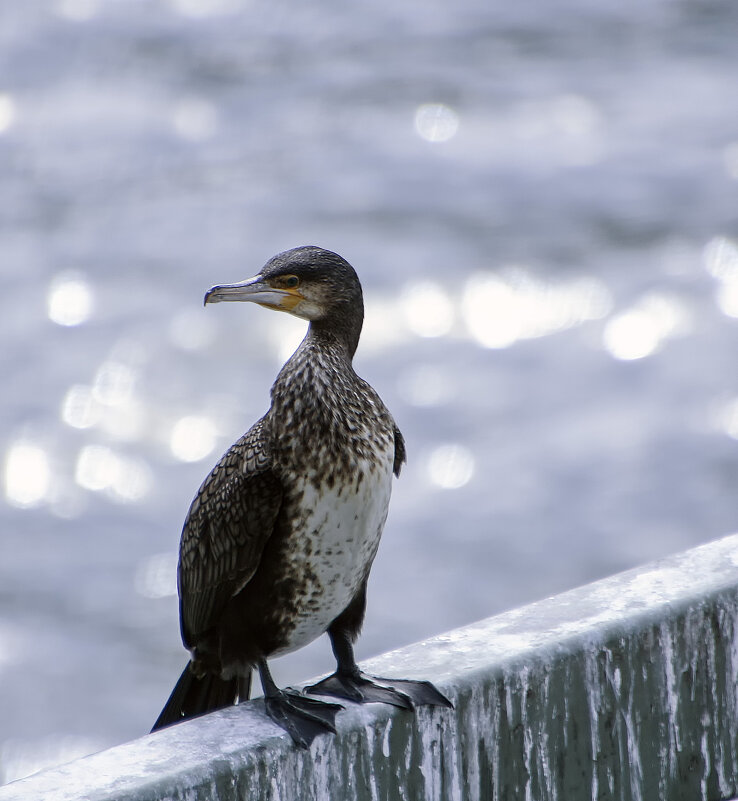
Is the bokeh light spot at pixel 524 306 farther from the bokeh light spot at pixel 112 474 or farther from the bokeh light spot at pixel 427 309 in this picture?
the bokeh light spot at pixel 112 474

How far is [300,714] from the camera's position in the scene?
261cm

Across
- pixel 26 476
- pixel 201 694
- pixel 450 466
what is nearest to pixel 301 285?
pixel 201 694

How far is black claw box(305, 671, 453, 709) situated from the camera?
8.67 feet

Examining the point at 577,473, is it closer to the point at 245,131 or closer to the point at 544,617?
the point at 245,131

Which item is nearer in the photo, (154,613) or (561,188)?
(154,613)

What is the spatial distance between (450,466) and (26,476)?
336 centimetres

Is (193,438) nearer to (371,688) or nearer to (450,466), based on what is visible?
(450,466)

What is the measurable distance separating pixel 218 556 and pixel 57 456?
953 cm

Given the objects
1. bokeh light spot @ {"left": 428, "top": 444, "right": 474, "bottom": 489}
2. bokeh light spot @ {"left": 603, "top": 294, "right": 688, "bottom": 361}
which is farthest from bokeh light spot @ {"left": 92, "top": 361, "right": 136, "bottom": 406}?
bokeh light spot @ {"left": 603, "top": 294, "right": 688, "bottom": 361}

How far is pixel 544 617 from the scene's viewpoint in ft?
9.42

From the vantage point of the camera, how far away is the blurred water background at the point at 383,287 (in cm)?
1061

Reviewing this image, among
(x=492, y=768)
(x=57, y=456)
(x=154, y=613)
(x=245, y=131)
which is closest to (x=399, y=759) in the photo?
(x=492, y=768)

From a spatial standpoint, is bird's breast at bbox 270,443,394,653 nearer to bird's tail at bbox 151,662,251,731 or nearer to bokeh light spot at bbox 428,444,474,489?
bird's tail at bbox 151,662,251,731

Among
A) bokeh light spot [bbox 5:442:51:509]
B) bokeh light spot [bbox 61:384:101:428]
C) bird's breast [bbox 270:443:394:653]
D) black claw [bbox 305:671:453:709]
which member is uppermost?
bokeh light spot [bbox 61:384:101:428]
